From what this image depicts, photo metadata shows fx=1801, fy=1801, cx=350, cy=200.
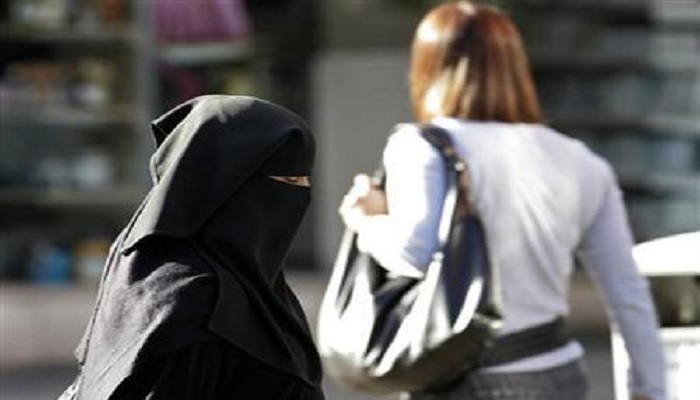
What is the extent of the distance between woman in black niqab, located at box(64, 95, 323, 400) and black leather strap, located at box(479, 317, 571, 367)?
33.6 inches

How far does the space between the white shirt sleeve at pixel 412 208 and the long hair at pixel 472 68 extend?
14 centimetres

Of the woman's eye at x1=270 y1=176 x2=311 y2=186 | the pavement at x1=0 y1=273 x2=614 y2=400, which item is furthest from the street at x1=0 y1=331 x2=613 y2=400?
the woman's eye at x1=270 y1=176 x2=311 y2=186

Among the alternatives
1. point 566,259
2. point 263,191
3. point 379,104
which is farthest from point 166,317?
point 379,104

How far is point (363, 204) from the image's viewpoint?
4.12 m

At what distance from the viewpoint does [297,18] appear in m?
11.5

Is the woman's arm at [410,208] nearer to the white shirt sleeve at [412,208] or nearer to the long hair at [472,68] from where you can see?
the white shirt sleeve at [412,208]

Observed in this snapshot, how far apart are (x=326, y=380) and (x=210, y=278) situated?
21.5 ft

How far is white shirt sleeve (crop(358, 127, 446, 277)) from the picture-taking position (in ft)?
12.7

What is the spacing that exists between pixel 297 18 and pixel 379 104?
2.51ft

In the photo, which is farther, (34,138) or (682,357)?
(34,138)

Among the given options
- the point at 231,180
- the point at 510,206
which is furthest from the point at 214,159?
the point at 510,206

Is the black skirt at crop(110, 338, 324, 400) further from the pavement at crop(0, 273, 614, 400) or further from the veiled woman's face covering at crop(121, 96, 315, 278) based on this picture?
the pavement at crop(0, 273, 614, 400)

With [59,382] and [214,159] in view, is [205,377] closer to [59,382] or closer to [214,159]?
[214,159]

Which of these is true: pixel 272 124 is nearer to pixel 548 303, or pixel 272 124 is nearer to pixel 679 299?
pixel 548 303
